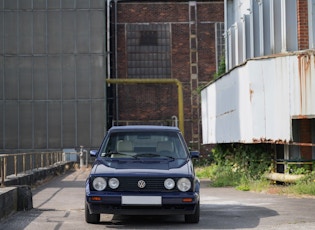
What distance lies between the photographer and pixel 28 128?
151 feet

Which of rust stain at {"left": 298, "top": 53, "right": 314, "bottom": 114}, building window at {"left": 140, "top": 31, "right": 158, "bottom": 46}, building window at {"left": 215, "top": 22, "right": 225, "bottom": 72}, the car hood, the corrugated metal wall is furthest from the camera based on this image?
building window at {"left": 215, "top": 22, "right": 225, "bottom": 72}

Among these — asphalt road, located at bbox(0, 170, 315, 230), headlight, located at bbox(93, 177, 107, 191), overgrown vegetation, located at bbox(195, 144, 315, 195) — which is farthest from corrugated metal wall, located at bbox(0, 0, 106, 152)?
headlight, located at bbox(93, 177, 107, 191)

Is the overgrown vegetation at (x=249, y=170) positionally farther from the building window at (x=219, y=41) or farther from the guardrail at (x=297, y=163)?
the building window at (x=219, y=41)

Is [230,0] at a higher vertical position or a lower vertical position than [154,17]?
lower

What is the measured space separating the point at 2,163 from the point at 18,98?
101 ft

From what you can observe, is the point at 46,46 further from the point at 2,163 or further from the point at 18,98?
the point at 2,163

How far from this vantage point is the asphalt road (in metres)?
10.4

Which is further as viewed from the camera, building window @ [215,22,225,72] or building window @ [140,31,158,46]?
building window @ [215,22,225,72]

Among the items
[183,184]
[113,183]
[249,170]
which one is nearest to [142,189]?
[113,183]

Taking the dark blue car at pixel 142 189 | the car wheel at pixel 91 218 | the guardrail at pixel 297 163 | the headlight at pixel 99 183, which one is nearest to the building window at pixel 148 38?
the guardrail at pixel 297 163

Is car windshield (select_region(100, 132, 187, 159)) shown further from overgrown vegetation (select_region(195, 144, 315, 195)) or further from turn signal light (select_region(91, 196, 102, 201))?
overgrown vegetation (select_region(195, 144, 315, 195))

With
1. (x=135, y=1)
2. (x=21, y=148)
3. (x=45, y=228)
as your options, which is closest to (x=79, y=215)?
(x=45, y=228)

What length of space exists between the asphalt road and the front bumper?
0.28m

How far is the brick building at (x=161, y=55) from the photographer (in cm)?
4809
